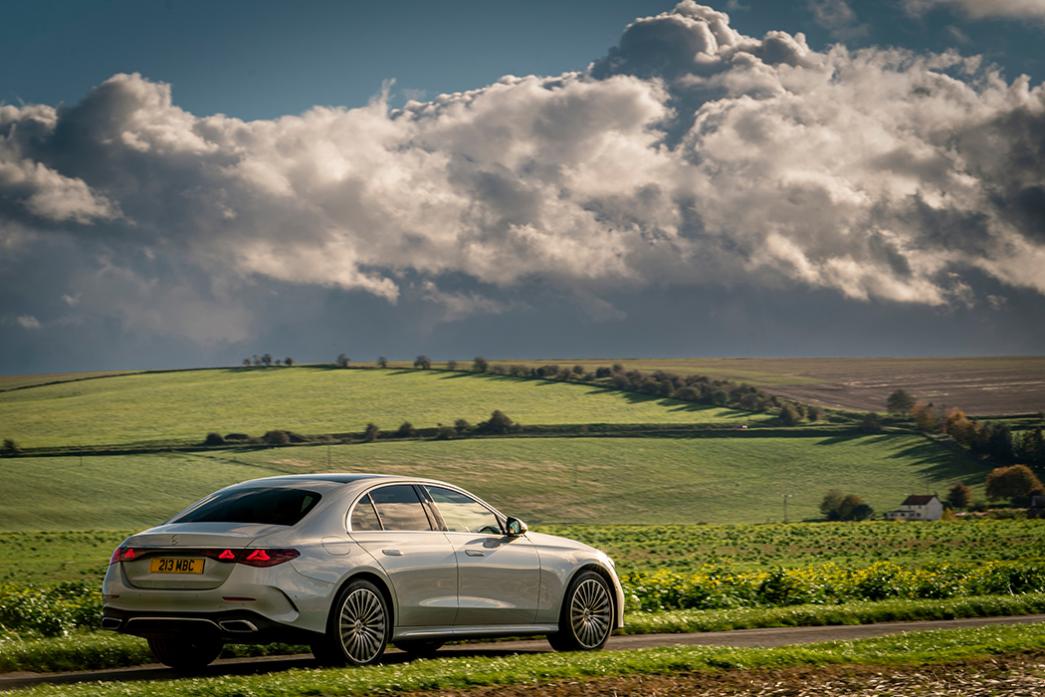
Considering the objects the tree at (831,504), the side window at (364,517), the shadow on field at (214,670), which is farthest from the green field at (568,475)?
the side window at (364,517)

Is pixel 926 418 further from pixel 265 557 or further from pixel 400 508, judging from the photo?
pixel 265 557

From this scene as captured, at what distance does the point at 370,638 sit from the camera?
12.6 m

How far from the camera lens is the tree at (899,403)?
158 m

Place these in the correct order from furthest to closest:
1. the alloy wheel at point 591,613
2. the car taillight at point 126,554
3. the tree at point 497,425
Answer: the tree at point 497,425 < the alloy wheel at point 591,613 < the car taillight at point 126,554

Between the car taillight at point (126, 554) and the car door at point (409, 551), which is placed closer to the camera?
the car taillight at point (126, 554)

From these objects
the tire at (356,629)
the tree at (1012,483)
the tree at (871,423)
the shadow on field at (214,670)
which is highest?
the tire at (356,629)

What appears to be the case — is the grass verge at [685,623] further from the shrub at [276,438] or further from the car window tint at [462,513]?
the shrub at [276,438]

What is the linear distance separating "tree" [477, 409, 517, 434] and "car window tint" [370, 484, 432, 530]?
122941mm

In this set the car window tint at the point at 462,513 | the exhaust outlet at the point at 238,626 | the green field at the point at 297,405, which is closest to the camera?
the exhaust outlet at the point at 238,626

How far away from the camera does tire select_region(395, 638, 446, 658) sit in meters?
13.3

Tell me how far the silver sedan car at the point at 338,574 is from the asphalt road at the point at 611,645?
44 centimetres

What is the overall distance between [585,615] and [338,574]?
3744 mm

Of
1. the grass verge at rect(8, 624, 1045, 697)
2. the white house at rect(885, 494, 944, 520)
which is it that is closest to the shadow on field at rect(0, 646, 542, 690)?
the grass verge at rect(8, 624, 1045, 697)

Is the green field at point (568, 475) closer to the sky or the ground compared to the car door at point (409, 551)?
closer to the ground
